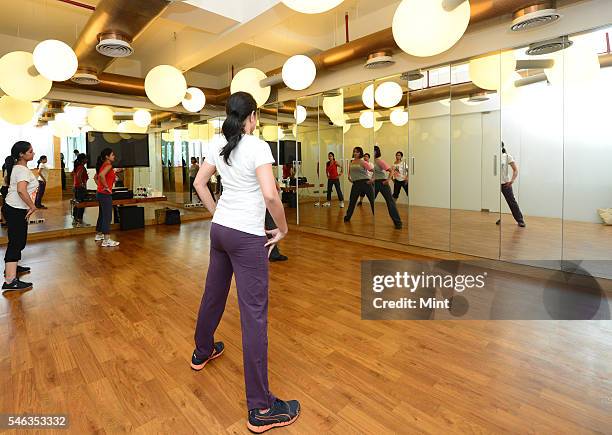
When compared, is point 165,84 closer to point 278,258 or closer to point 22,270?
point 278,258

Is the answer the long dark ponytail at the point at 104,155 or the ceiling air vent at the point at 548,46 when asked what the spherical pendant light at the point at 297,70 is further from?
the long dark ponytail at the point at 104,155

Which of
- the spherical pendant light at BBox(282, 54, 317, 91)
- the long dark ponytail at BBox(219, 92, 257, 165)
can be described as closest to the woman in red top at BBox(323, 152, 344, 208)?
the spherical pendant light at BBox(282, 54, 317, 91)

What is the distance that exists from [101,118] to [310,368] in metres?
6.95

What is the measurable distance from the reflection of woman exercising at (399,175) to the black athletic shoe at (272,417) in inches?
179

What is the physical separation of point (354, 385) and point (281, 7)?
3934 mm

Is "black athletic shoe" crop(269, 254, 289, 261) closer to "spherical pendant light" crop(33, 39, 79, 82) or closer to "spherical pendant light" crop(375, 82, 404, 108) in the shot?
"spherical pendant light" crop(375, 82, 404, 108)

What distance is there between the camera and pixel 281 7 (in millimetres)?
3969

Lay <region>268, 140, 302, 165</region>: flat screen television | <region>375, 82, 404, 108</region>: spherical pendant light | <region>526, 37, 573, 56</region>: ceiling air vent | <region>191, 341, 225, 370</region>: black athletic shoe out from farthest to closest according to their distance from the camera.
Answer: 1. <region>268, 140, 302, 165</region>: flat screen television
2. <region>375, 82, 404, 108</region>: spherical pendant light
3. <region>526, 37, 573, 56</region>: ceiling air vent
4. <region>191, 341, 225, 370</region>: black athletic shoe

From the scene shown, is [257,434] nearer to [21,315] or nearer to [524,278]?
[21,315]

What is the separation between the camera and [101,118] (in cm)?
696

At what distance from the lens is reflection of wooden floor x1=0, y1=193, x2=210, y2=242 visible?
6.70 m

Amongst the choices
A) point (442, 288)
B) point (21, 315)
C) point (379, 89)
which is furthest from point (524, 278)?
point (21, 315)

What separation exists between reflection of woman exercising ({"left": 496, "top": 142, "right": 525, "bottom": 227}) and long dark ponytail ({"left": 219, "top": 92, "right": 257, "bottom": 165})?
3.88 metres

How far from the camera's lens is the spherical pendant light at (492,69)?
3.99m
